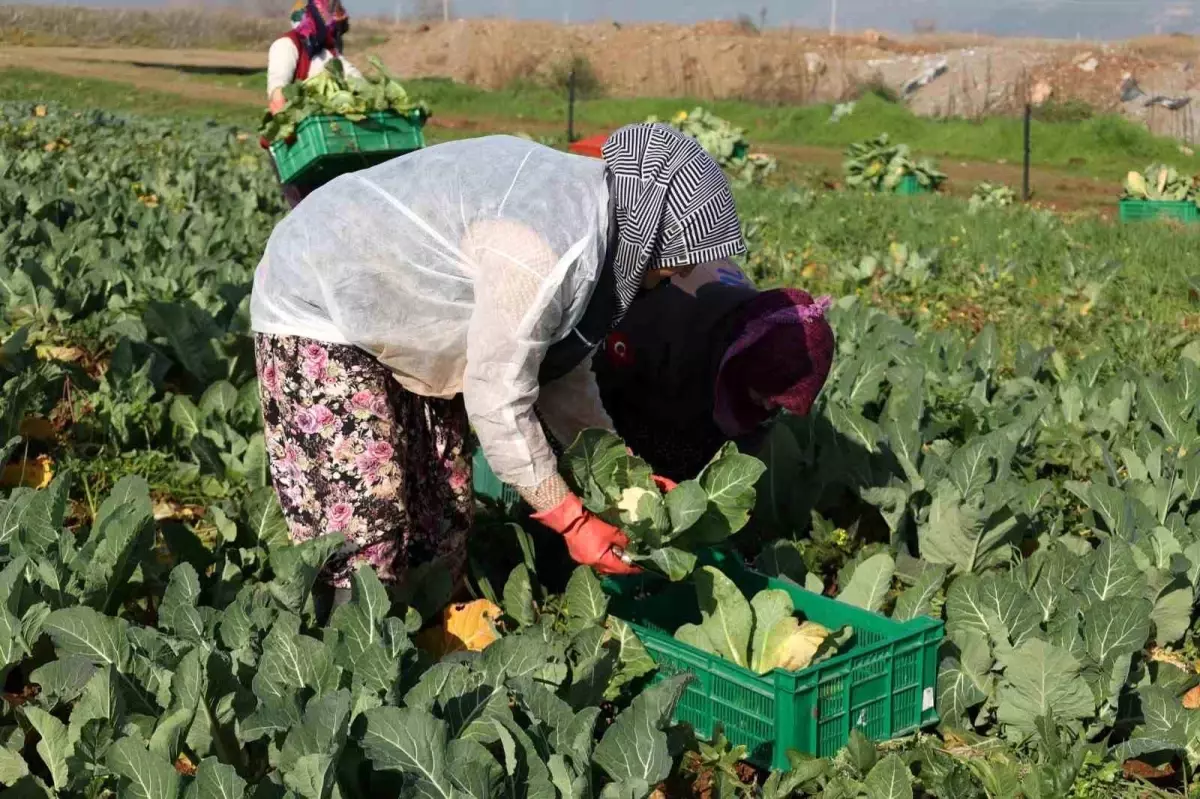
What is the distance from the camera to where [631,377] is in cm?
388

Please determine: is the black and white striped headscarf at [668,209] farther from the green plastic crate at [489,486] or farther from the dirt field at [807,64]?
the dirt field at [807,64]

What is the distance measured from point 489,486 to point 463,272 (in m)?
1.49

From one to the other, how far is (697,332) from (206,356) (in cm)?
195

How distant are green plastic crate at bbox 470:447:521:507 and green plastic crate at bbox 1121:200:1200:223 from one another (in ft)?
27.4

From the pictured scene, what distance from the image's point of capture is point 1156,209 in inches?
437

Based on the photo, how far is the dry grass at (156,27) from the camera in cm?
5488

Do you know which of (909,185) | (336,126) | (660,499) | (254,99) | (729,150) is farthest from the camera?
(254,99)

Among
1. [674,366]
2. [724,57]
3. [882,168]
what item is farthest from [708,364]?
[724,57]

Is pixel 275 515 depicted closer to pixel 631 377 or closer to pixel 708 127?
pixel 631 377

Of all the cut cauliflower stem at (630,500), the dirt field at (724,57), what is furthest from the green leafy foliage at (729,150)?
the cut cauliflower stem at (630,500)

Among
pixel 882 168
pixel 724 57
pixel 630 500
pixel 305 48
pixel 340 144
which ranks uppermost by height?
pixel 305 48

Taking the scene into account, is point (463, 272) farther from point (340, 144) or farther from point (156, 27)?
point (156, 27)

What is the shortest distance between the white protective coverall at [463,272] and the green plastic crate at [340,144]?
8.59ft

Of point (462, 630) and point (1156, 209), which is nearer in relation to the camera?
point (462, 630)
